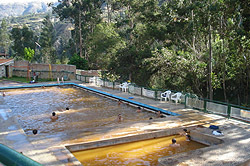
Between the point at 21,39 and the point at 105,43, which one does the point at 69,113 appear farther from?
the point at 21,39

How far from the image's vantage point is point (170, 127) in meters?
11.8

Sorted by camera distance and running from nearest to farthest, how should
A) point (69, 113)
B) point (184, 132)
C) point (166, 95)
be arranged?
point (184, 132) → point (69, 113) → point (166, 95)

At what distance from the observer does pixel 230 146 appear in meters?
9.05

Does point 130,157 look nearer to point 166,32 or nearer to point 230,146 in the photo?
point 230,146

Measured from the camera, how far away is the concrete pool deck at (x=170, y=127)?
7906 millimetres

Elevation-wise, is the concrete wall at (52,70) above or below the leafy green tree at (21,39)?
below

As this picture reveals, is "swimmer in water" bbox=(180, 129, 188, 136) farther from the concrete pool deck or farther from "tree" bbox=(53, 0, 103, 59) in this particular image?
"tree" bbox=(53, 0, 103, 59)

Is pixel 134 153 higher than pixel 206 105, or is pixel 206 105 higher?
pixel 206 105

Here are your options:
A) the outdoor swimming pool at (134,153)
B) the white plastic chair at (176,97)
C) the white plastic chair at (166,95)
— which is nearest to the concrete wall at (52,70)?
the white plastic chair at (166,95)

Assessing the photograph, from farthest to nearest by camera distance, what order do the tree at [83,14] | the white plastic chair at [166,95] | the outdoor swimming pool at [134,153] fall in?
the tree at [83,14], the white plastic chair at [166,95], the outdoor swimming pool at [134,153]

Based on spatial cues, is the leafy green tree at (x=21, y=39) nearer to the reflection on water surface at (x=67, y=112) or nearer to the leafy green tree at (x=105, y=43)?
the leafy green tree at (x=105, y=43)

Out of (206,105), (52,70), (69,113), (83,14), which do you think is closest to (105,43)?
(52,70)

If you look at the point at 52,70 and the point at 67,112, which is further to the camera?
the point at 52,70

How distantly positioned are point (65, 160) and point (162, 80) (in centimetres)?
1822
